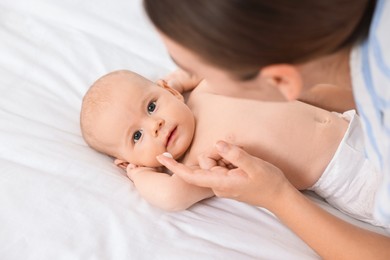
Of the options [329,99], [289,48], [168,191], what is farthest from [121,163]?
[289,48]

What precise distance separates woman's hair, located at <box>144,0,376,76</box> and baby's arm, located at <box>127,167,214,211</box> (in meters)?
0.41

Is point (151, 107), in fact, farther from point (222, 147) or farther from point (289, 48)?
point (289, 48)

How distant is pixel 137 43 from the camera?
1.47 meters

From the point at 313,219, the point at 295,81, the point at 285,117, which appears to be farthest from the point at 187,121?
the point at 295,81

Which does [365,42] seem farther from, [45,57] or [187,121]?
[45,57]

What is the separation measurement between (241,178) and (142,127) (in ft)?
0.95

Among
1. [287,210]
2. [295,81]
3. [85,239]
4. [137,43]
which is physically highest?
[295,81]

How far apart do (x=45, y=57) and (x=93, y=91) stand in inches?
10.6

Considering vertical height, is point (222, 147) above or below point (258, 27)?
below

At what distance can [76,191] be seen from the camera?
3.47ft

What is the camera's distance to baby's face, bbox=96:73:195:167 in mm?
1164

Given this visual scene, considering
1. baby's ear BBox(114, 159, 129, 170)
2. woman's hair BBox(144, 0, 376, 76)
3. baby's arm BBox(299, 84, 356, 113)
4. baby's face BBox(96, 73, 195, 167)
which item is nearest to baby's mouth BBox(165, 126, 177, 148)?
baby's face BBox(96, 73, 195, 167)

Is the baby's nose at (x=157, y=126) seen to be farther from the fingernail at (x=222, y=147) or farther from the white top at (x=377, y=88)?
the white top at (x=377, y=88)

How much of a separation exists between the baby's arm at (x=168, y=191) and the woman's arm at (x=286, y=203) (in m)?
0.04
